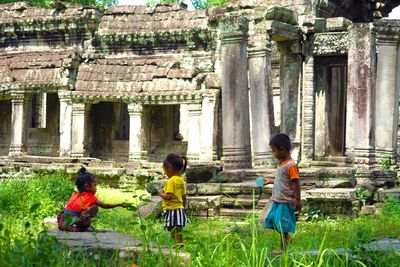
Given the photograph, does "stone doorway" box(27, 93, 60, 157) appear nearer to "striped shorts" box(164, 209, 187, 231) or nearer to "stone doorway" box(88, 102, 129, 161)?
"stone doorway" box(88, 102, 129, 161)

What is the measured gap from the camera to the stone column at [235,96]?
39.0 feet

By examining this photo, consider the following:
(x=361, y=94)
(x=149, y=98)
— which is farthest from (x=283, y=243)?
(x=149, y=98)

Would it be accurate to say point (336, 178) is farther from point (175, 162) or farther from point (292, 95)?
point (175, 162)

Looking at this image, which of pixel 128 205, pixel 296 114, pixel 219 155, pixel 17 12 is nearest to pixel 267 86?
pixel 296 114

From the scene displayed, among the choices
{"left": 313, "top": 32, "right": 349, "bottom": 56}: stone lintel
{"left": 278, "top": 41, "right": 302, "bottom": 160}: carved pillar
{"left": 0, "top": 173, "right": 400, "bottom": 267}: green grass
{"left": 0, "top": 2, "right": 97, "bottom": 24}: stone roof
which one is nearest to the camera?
{"left": 0, "top": 173, "right": 400, "bottom": 267}: green grass

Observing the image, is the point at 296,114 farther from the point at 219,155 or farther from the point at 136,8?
the point at 136,8

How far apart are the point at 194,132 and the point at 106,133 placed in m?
4.33

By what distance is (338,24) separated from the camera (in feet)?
46.9

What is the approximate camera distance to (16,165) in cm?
1859

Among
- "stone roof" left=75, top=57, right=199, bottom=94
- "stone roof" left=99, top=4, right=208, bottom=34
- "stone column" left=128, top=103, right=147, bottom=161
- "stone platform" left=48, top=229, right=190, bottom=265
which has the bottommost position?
"stone platform" left=48, top=229, right=190, bottom=265

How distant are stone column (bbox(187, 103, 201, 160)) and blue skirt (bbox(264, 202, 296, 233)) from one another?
11711 mm

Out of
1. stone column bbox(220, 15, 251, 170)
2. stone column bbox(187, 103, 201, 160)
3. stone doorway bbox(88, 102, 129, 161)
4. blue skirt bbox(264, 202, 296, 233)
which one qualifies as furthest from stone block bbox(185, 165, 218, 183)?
stone doorway bbox(88, 102, 129, 161)

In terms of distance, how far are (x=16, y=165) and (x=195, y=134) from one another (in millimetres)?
4999

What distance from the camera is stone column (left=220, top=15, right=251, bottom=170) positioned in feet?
39.0
